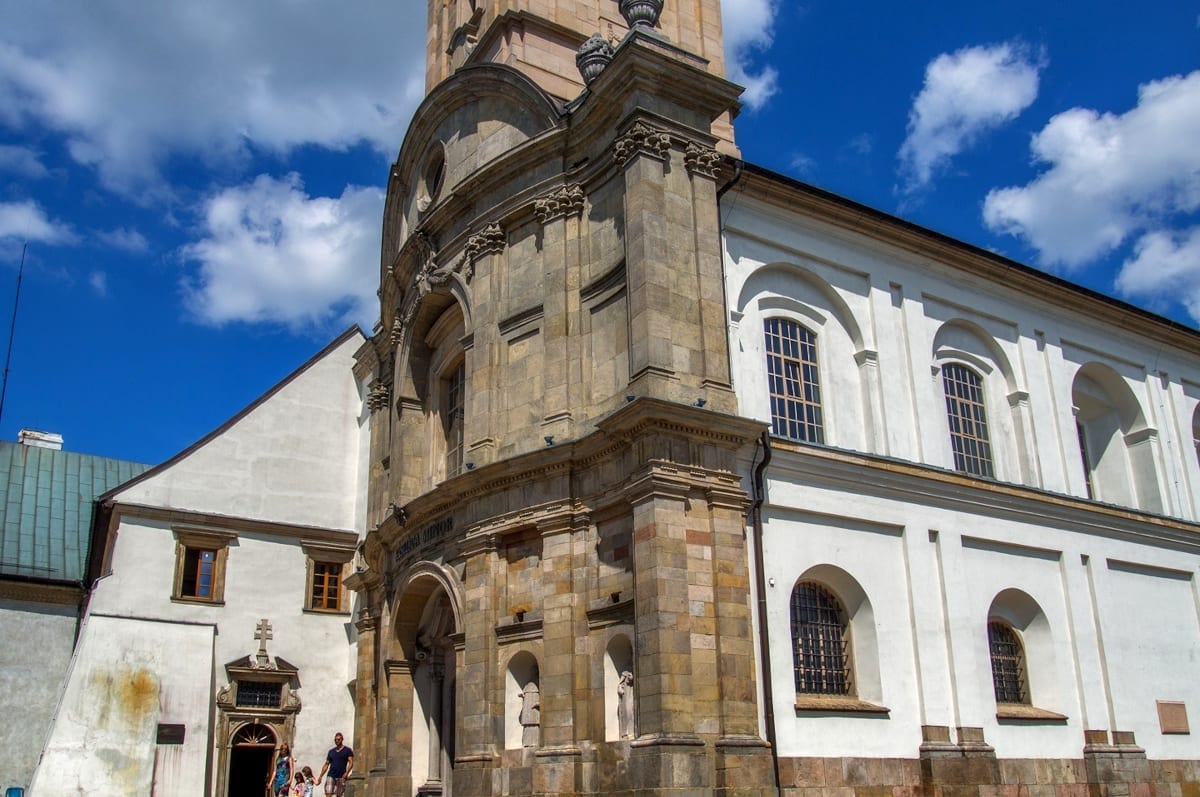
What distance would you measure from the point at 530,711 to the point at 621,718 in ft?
6.76

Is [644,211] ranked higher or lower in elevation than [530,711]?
higher

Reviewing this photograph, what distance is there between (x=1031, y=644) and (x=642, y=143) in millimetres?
12077

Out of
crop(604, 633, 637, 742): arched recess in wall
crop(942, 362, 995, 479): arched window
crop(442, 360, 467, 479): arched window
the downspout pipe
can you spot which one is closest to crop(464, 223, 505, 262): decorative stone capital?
crop(442, 360, 467, 479): arched window

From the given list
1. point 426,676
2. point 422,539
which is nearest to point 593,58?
point 422,539

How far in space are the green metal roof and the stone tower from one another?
1226cm

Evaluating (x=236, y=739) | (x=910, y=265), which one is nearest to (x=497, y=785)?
(x=236, y=739)

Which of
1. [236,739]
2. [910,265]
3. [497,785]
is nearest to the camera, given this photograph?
[497,785]

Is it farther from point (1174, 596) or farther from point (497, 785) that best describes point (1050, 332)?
point (497, 785)

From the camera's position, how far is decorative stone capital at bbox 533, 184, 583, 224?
66.5ft

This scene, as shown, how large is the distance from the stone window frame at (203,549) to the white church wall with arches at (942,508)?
14991 millimetres

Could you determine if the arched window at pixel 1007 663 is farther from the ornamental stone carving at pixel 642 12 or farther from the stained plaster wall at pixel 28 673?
the stained plaster wall at pixel 28 673

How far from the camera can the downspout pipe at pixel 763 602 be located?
16.8 m

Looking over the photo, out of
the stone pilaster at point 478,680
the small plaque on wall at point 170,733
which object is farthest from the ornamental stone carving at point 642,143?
the small plaque on wall at point 170,733

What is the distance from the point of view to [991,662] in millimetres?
20578
